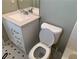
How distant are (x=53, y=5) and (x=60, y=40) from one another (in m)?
0.72

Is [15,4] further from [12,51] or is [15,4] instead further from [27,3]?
[12,51]

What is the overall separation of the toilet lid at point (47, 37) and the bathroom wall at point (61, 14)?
242 mm

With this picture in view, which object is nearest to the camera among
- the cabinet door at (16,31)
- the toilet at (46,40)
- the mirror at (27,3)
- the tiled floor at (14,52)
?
the toilet at (46,40)

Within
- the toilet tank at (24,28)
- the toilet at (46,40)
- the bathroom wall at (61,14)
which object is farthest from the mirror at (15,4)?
the toilet at (46,40)

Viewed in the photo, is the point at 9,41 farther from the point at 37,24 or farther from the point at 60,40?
the point at 60,40

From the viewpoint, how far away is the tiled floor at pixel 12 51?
85.0 inches

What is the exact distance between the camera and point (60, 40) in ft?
6.41

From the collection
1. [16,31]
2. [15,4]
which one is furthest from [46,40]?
[15,4]

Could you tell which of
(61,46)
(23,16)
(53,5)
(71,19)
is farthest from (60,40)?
(23,16)

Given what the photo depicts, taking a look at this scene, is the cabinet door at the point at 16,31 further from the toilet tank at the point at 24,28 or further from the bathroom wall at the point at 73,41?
the bathroom wall at the point at 73,41

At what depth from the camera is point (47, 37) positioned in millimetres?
1790

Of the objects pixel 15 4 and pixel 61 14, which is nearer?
pixel 61 14

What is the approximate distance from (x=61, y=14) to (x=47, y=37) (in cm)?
49

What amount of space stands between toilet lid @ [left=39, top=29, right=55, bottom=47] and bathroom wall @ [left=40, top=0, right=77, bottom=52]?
0.24 metres
